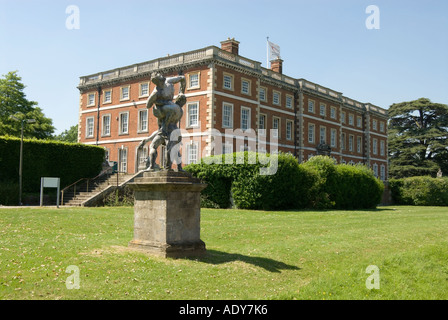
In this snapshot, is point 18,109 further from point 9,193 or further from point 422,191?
point 422,191

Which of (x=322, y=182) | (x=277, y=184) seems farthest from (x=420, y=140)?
(x=277, y=184)

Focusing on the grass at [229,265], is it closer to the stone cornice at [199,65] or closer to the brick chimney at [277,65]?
the stone cornice at [199,65]

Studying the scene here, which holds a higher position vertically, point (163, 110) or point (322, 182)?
Answer: point (163, 110)

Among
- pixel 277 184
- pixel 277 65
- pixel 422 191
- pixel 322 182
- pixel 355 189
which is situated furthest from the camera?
pixel 277 65

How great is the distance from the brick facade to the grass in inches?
673

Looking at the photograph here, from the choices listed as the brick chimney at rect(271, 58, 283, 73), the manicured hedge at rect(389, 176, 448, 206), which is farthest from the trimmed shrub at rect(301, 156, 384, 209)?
the brick chimney at rect(271, 58, 283, 73)

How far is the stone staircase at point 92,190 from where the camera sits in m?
23.2

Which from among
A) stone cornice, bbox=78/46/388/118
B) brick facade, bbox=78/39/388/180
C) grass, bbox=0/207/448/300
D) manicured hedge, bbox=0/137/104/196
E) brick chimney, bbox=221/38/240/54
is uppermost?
brick chimney, bbox=221/38/240/54

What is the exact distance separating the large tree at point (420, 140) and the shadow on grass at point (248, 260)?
4870cm

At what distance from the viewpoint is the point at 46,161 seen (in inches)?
1040

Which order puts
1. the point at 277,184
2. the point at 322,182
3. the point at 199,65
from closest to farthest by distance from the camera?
the point at 277,184
the point at 322,182
the point at 199,65

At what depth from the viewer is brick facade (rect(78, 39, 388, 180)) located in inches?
1259

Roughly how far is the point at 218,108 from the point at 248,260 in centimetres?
2392

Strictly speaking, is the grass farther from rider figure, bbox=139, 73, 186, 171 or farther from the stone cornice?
the stone cornice
